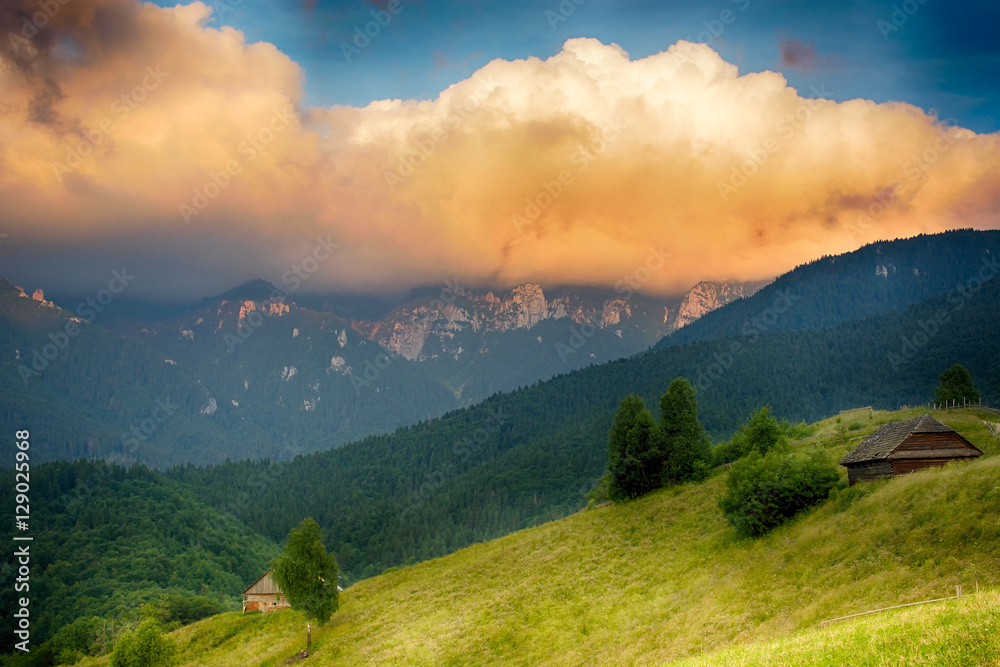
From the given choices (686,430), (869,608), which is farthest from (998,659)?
(686,430)

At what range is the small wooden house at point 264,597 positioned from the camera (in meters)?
93.6

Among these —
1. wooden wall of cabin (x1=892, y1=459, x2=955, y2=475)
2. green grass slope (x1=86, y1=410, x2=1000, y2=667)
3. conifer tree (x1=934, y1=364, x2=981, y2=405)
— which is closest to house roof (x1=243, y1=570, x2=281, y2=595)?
green grass slope (x1=86, y1=410, x2=1000, y2=667)

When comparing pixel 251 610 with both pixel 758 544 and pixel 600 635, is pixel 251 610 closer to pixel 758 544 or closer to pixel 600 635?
pixel 600 635

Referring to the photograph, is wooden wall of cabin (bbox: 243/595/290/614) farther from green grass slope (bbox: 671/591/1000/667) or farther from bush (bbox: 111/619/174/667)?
green grass slope (bbox: 671/591/1000/667)

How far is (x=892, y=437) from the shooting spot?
52.3m

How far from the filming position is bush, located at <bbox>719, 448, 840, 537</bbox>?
54.6 meters

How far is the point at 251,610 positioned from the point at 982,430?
92.6 meters

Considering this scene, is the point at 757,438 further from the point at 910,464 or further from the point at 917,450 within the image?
the point at 910,464

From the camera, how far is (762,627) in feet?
116

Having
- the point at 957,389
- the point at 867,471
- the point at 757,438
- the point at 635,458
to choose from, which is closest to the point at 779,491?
the point at 867,471

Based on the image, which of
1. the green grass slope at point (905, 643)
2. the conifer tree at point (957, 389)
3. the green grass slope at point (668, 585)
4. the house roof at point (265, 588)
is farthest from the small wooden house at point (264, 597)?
the conifer tree at point (957, 389)

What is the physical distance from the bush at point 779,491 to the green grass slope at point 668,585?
2.20m

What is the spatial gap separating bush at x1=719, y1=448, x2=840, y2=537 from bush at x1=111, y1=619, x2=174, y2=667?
58821 millimetres

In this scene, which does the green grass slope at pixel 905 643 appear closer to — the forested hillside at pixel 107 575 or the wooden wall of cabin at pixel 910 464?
the wooden wall of cabin at pixel 910 464
